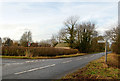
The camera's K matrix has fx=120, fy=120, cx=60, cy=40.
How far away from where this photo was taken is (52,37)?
252ft

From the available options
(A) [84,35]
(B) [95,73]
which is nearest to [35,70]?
(B) [95,73]

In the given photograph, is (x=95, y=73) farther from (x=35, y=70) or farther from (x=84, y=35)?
(x=84, y=35)

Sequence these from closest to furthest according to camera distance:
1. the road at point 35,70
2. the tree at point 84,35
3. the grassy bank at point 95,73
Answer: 1. the grassy bank at point 95,73
2. the road at point 35,70
3. the tree at point 84,35

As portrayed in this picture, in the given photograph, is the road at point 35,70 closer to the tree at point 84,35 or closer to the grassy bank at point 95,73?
the grassy bank at point 95,73

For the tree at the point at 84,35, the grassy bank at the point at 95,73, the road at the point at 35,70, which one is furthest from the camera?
the tree at the point at 84,35

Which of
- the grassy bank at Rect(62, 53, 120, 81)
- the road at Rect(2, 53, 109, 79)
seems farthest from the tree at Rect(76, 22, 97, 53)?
the grassy bank at Rect(62, 53, 120, 81)

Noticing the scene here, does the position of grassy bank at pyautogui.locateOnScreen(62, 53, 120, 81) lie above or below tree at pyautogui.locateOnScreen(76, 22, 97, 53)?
below

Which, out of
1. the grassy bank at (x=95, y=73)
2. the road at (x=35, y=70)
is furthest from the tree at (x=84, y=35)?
the grassy bank at (x=95, y=73)

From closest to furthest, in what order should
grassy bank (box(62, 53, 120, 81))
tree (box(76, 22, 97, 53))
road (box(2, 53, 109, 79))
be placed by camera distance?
grassy bank (box(62, 53, 120, 81)), road (box(2, 53, 109, 79)), tree (box(76, 22, 97, 53))

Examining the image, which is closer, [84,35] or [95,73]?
[95,73]

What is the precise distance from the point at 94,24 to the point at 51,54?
2727 centimetres

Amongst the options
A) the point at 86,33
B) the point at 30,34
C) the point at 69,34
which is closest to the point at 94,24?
the point at 86,33

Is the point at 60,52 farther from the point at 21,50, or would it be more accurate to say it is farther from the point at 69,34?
the point at 69,34

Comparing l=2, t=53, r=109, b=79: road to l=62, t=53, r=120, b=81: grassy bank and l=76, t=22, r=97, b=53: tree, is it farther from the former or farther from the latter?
l=76, t=22, r=97, b=53: tree
